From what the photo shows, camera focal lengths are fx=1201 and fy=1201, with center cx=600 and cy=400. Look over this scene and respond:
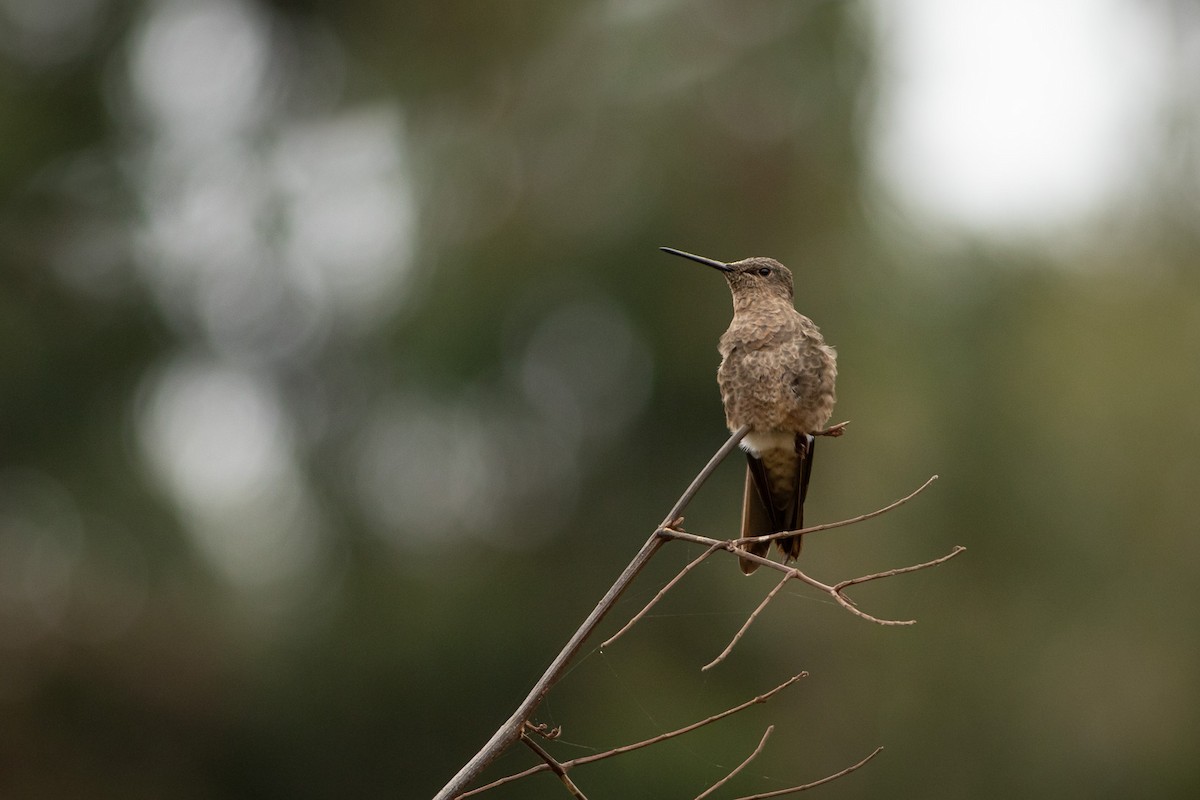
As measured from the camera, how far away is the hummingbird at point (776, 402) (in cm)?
266

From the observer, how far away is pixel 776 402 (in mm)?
2652

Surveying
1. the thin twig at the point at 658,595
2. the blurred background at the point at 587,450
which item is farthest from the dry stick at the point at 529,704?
the blurred background at the point at 587,450

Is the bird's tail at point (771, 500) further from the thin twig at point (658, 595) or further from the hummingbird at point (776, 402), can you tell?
the thin twig at point (658, 595)

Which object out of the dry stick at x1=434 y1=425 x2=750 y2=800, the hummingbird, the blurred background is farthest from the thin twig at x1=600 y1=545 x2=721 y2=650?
the blurred background

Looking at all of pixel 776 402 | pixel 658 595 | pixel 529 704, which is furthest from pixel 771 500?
pixel 529 704

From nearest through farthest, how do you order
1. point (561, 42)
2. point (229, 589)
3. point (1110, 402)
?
1. point (229, 589)
2. point (1110, 402)
3. point (561, 42)

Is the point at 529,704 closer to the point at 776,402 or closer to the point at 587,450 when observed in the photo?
the point at 776,402

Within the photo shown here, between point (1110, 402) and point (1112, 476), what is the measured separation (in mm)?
597

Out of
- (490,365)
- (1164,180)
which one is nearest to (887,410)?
(490,365)

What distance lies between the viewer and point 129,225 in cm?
933

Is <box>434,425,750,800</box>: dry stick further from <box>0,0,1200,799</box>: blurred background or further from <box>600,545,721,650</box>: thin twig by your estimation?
<box>0,0,1200,799</box>: blurred background

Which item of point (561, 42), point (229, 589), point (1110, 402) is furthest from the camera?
point (561, 42)

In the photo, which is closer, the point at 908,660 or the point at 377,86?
the point at 908,660

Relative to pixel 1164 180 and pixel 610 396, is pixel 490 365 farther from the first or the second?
pixel 1164 180
